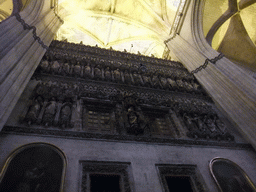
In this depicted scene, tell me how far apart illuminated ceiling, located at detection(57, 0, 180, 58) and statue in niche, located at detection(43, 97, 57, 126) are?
10.7m

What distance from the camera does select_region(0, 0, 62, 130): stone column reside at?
421 centimetres

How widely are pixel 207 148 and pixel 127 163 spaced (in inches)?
105

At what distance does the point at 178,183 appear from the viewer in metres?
4.45

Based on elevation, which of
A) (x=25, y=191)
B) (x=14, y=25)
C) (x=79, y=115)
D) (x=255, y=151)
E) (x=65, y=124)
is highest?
(x=14, y=25)

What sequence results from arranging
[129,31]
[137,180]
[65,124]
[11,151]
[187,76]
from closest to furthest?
[11,151], [137,180], [65,124], [187,76], [129,31]

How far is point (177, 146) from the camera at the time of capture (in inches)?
206

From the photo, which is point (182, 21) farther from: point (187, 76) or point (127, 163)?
point (127, 163)

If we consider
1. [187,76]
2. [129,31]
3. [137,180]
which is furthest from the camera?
[129,31]

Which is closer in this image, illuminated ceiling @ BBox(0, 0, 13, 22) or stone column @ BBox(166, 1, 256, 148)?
stone column @ BBox(166, 1, 256, 148)

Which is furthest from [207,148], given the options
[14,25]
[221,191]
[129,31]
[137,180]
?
[129,31]

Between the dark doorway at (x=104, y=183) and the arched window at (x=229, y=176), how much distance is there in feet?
8.21

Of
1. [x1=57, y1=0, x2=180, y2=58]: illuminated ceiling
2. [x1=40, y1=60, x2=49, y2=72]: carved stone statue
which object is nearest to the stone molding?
[x1=40, y1=60, x2=49, y2=72]: carved stone statue

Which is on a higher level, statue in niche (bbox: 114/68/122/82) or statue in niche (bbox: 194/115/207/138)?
A: statue in niche (bbox: 114/68/122/82)

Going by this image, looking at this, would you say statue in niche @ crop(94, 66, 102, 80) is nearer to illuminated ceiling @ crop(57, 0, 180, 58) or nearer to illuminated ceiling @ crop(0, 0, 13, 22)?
illuminated ceiling @ crop(0, 0, 13, 22)
